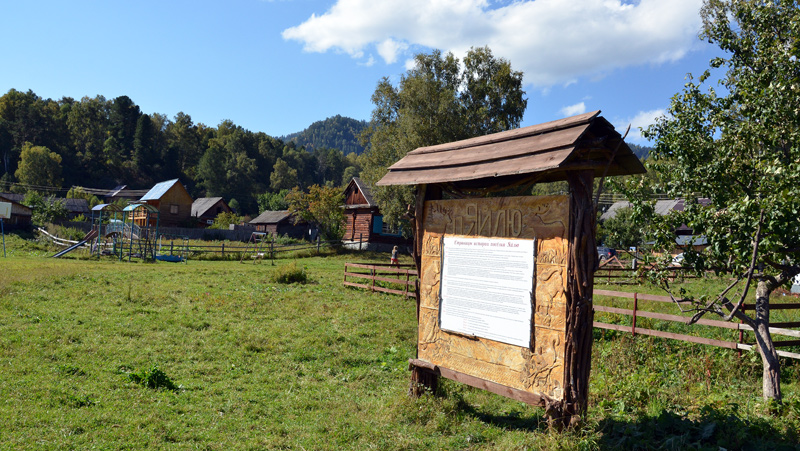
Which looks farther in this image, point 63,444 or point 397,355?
point 397,355

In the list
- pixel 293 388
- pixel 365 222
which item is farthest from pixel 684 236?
pixel 365 222

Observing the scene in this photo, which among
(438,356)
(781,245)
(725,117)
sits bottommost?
(438,356)

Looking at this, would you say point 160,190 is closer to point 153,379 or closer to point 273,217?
point 273,217

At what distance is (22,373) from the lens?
814 centimetres

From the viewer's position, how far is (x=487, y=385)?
6.48m

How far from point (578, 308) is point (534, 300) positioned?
0.56 m

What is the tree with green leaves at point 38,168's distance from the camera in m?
74.5

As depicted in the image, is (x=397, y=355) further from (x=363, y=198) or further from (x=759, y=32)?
(x=363, y=198)

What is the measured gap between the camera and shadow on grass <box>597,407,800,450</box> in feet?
18.2

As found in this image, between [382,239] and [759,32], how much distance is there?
37279mm

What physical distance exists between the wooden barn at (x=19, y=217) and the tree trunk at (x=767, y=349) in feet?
160

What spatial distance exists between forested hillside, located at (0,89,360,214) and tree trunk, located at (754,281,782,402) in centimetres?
8246

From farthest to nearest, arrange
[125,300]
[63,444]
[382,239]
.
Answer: [382,239] < [125,300] < [63,444]

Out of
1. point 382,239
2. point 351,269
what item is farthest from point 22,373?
point 382,239
